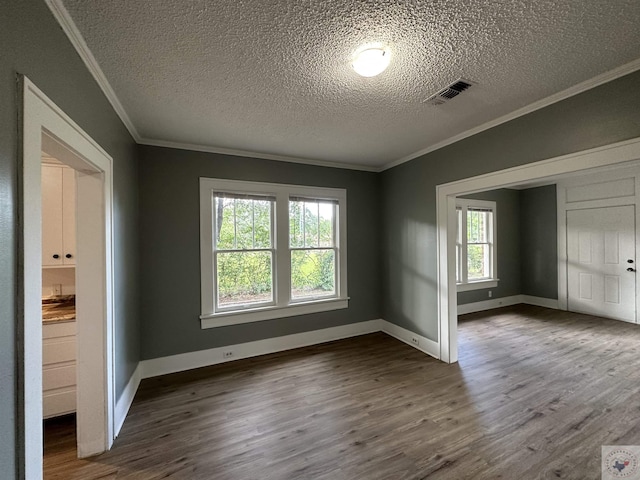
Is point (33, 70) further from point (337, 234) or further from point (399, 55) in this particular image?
point (337, 234)

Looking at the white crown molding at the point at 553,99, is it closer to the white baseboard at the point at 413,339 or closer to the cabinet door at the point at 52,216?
the white baseboard at the point at 413,339

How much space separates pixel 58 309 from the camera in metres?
2.42

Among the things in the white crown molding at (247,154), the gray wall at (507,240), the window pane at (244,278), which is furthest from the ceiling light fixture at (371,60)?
the gray wall at (507,240)

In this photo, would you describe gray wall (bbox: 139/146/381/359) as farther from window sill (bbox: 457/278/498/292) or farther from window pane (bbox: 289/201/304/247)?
window sill (bbox: 457/278/498/292)

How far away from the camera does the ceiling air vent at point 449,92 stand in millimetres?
1976

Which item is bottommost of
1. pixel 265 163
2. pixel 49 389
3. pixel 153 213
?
pixel 49 389

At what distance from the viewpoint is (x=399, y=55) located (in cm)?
166

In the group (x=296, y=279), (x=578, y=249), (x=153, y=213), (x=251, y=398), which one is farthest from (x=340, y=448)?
(x=578, y=249)

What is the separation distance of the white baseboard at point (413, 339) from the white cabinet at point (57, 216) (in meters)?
3.90

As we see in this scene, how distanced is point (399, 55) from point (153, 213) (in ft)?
9.23

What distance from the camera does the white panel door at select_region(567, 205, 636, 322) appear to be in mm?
4605

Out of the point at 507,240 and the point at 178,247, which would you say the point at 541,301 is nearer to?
the point at 507,240

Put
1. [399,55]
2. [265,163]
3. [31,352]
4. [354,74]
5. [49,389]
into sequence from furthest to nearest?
[265,163], [49,389], [354,74], [399,55], [31,352]

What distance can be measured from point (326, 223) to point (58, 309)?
3.03 m
